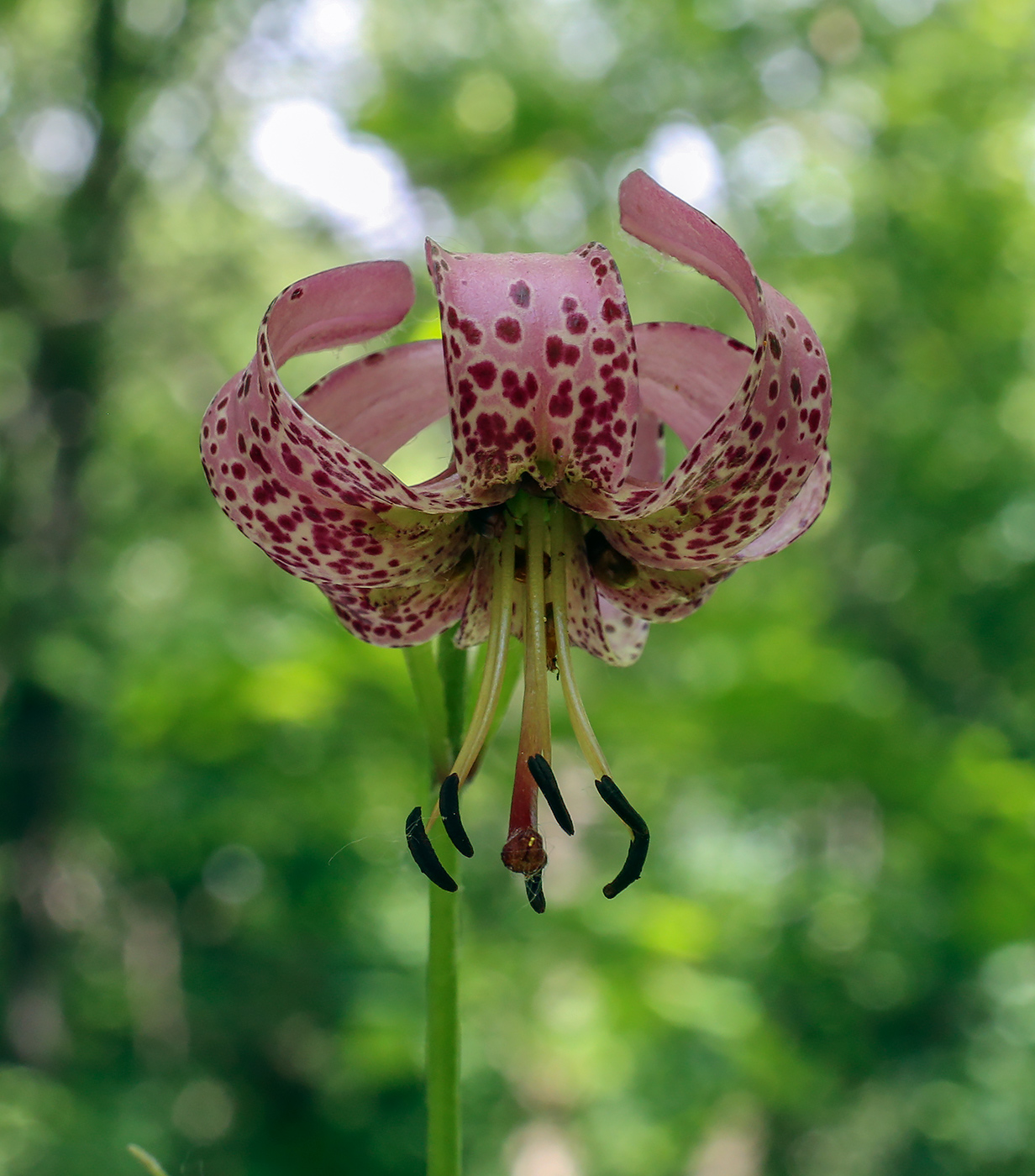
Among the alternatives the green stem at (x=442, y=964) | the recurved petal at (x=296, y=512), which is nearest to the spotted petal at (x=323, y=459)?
the recurved petal at (x=296, y=512)

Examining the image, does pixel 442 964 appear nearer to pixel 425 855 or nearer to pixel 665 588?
pixel 425 855

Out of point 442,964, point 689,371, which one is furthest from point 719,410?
point 442,964

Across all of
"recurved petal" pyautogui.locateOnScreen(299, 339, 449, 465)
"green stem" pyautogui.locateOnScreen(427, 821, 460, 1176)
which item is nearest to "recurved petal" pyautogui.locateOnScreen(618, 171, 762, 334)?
"recurved petal" pyautogui.locateOnScreen(299, 339, 449, 465)

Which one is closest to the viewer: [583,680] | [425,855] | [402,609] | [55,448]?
[425,855]

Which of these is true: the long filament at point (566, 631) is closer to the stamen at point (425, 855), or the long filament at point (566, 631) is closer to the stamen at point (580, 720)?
the stamen at point (580, 720)

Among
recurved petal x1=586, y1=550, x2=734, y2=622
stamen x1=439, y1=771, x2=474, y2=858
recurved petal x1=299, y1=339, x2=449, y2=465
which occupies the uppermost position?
recurved petal x1=299, y1=339, x2=449, y2=465

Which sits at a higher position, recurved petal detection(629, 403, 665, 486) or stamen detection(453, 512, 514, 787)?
recurved petal detection(629, 403, 665, 486)

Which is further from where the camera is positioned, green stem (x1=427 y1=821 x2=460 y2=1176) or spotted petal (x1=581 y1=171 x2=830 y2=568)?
green stem (x1=427 y1=821 x2=460 y2=1176)

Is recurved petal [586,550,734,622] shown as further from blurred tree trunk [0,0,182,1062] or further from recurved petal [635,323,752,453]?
blurred tree trunk [0,0,182,1062]

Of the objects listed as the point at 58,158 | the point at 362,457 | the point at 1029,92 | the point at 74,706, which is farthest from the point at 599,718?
the point at 58,158
